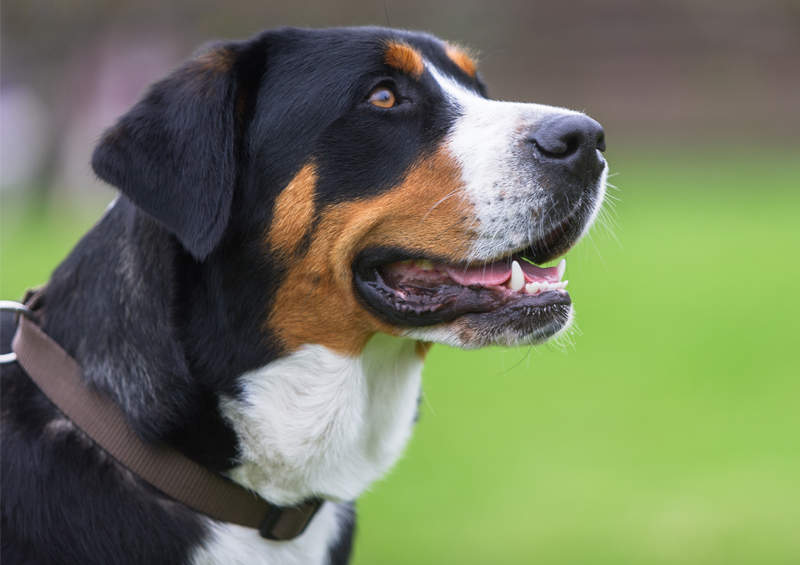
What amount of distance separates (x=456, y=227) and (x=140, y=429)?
3.28 ft

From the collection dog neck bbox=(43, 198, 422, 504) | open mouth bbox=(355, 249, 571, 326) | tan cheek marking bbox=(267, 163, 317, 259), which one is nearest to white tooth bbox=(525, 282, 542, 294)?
open mouth bbox=(355, 249, 571, 326)

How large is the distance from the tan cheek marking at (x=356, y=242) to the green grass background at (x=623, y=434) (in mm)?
436

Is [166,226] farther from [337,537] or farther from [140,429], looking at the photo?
[337,537]

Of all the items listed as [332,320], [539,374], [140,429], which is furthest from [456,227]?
[539,374]

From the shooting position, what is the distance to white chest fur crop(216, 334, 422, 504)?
2902 millimetres

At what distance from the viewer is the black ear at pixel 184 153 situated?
2805mm

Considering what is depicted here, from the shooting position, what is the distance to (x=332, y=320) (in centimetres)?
300

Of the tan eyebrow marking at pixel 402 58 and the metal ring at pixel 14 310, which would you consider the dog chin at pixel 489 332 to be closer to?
the tan eyebrow marking at pixel 402 58

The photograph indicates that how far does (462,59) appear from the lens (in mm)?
3496

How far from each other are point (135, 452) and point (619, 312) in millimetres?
7947

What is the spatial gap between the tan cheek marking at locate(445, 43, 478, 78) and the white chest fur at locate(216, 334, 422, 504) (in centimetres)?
95

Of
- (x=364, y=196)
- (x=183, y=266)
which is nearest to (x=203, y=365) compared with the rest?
(x=183, y=266)

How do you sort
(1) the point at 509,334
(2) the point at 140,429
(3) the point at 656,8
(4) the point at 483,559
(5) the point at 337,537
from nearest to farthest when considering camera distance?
(2) the point at 140,429 → (1) the point at 509,334 → (5) the point at 337,537 → (4) the point at 483,559 → (3) the point at 656,8

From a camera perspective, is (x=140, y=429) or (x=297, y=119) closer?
(x=140, y=429)
